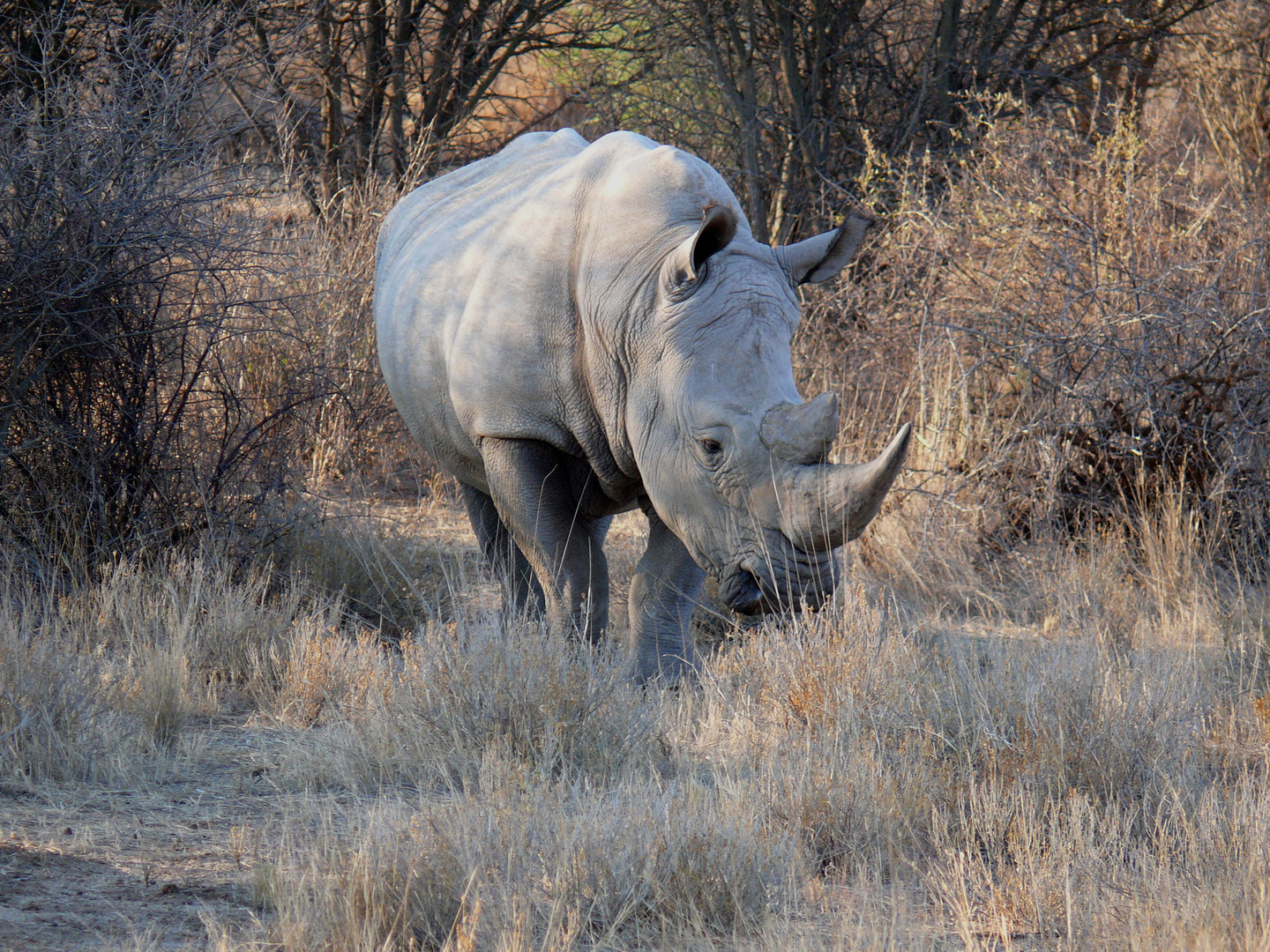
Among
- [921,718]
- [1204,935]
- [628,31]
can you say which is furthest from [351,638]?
[628,31]

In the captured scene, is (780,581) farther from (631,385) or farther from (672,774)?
(631,385)

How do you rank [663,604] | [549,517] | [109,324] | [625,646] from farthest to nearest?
[109,324]
[625,646]
[663,604]
[549,517]

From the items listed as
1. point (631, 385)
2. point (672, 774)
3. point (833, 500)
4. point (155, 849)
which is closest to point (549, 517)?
point (631, 385)

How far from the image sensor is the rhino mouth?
161 inches

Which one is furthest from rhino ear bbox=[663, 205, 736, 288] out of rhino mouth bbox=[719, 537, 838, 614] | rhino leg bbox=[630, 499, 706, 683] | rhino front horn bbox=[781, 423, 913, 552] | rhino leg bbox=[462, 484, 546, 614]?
rhino leg bbox=[462, 484, 546, 614]

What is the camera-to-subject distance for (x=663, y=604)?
16.7ft

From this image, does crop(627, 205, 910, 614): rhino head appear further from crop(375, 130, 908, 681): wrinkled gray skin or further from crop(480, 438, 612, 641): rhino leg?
crop(480, 438, 612, 641): rhino leg

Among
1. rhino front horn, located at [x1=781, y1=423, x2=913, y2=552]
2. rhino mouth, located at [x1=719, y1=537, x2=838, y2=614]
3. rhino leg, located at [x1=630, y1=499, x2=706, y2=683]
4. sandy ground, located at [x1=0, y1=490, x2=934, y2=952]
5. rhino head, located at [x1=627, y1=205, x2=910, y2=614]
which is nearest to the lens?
sandy ground, located at [x1=0, y1=490, x2=934, y2=952]

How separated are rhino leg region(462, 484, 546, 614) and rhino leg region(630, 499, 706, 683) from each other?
0.59 m

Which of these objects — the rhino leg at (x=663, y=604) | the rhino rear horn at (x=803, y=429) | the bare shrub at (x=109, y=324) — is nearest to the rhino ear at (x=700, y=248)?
the rhino rear horn at (x=803, y=429)

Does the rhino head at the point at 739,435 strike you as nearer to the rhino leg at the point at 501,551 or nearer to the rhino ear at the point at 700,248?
the rhino ear at the point at 700,248

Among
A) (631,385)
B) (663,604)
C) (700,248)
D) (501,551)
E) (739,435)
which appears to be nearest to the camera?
(739,435)

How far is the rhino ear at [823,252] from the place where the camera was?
4.73 m

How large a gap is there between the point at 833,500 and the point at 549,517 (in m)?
1.39
